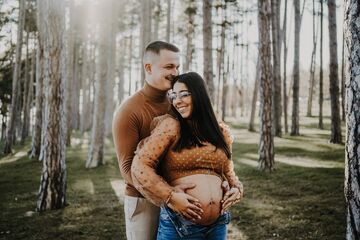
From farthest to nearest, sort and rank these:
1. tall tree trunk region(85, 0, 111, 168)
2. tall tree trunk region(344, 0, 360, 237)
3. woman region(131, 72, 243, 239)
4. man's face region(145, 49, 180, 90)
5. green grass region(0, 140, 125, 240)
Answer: tall tree trunk region(85, 0, 111, 168)
green grass region(0, 140, 125, 240)
man's face region(145, 49, 180, 90)
woman region(131, 72, 243, 239)
tall tree trunk region(344, 0, 360, 237)

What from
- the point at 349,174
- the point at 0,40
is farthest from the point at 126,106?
the point at 0,40

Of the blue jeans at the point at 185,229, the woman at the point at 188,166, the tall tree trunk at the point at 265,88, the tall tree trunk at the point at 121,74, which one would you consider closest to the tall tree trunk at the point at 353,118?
the woman at the point at 188,166

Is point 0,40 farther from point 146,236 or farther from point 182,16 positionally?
point 146,236

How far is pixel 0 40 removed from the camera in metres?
32.0

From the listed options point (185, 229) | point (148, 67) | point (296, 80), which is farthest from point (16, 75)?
point (185, 229)

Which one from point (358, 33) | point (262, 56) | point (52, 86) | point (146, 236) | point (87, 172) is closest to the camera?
point (358, 33)

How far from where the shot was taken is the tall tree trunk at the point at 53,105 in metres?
8.30

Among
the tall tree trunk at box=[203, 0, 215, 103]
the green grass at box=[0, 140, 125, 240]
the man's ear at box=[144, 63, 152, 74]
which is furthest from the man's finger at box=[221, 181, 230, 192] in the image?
the tall tree trunk at box=[203, 0, 215, 103]

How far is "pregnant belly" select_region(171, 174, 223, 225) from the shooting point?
9.07ft

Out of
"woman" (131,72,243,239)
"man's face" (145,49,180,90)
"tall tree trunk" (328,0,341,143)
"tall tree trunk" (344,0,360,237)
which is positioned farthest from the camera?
"tall tree trunk" (328,0,341,143)

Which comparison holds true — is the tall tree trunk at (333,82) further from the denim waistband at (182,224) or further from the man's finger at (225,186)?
the denim waistband at (182,224)

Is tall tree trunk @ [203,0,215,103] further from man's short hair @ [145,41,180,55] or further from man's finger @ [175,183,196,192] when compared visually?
man's finger @ [175,183,196,192]

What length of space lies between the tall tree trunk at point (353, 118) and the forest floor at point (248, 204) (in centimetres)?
386

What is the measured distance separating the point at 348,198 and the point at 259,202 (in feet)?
20.4
